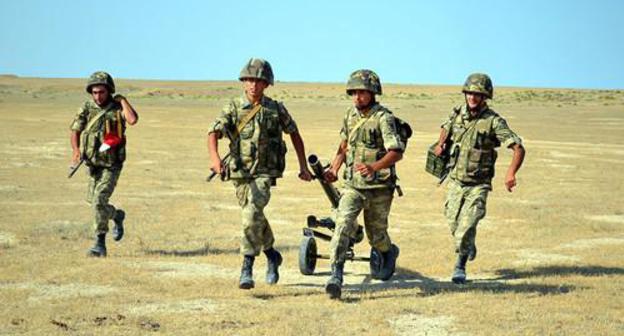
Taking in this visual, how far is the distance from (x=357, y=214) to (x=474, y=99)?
205 cm

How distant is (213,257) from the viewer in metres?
11.4

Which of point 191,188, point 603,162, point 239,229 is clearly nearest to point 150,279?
point 239,229

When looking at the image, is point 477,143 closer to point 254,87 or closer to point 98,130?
point 254,87

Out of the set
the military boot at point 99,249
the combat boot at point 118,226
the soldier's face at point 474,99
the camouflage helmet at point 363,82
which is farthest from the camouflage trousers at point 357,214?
the combat boot at point 118,226

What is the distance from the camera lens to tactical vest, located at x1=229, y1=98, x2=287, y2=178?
8930 millimetres

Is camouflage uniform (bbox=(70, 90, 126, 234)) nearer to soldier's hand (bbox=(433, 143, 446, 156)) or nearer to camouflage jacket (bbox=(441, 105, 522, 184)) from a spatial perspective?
soldier's hand (bbox=(433, 143, 446, 156))

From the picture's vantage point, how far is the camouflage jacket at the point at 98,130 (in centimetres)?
1127

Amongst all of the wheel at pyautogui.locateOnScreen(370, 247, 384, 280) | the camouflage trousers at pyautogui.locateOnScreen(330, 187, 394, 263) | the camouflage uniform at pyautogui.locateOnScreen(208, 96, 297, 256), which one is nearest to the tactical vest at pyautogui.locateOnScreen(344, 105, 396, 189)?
→ the camouflage trousers at pyautogui.locateOnScreen(330, 187, 394, 263)

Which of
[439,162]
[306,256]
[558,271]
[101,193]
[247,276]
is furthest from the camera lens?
[101,193]

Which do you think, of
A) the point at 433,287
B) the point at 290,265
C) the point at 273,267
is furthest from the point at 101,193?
the point at 433,287

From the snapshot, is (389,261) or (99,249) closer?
(389,261)

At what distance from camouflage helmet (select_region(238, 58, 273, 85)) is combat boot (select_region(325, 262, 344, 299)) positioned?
A: 2.10 m

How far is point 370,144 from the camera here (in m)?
8.88

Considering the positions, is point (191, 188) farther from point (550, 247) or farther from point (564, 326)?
point (564, 326)
